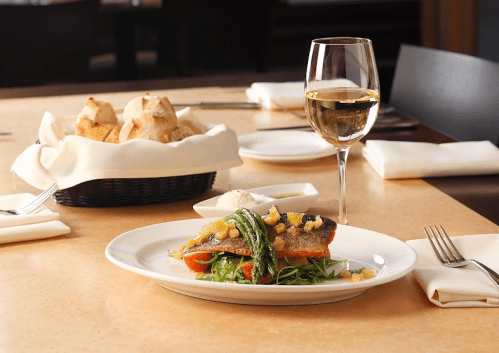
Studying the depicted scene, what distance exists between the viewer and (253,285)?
32.4 inches

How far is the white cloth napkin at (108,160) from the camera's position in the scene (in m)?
1.27

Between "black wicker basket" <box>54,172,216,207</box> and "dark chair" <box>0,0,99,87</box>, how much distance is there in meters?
3.78

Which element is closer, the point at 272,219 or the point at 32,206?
the point at 272,219

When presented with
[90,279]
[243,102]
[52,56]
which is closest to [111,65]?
[52,56]

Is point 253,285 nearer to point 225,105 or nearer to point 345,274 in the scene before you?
point 345,274

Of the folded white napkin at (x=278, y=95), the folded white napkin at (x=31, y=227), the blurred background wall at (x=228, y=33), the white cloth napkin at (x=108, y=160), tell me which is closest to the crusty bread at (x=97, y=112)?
the white cloth napkin at (x=108, y=160)

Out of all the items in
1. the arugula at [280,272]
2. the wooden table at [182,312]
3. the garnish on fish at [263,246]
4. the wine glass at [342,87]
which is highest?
the wine glass at [342,87]

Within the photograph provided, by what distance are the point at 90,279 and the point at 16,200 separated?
1.33 feet

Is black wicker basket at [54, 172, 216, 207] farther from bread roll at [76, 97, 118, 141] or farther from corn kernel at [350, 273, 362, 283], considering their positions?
corn kernel at [350, 273, 362, 283]

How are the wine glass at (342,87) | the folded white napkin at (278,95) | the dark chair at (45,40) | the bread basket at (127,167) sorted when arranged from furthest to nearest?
the dark chair at (45,40) < the folded white napkin at (278,95) < the bread basket at (127,167) < the wine glass at (342,87)

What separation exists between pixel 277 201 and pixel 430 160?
468mm

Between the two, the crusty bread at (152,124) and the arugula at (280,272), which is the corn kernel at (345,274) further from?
the crusty bread at (152,124)

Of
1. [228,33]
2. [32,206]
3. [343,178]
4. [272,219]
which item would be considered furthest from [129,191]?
[228,33]

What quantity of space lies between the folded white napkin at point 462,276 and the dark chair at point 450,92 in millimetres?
1039
